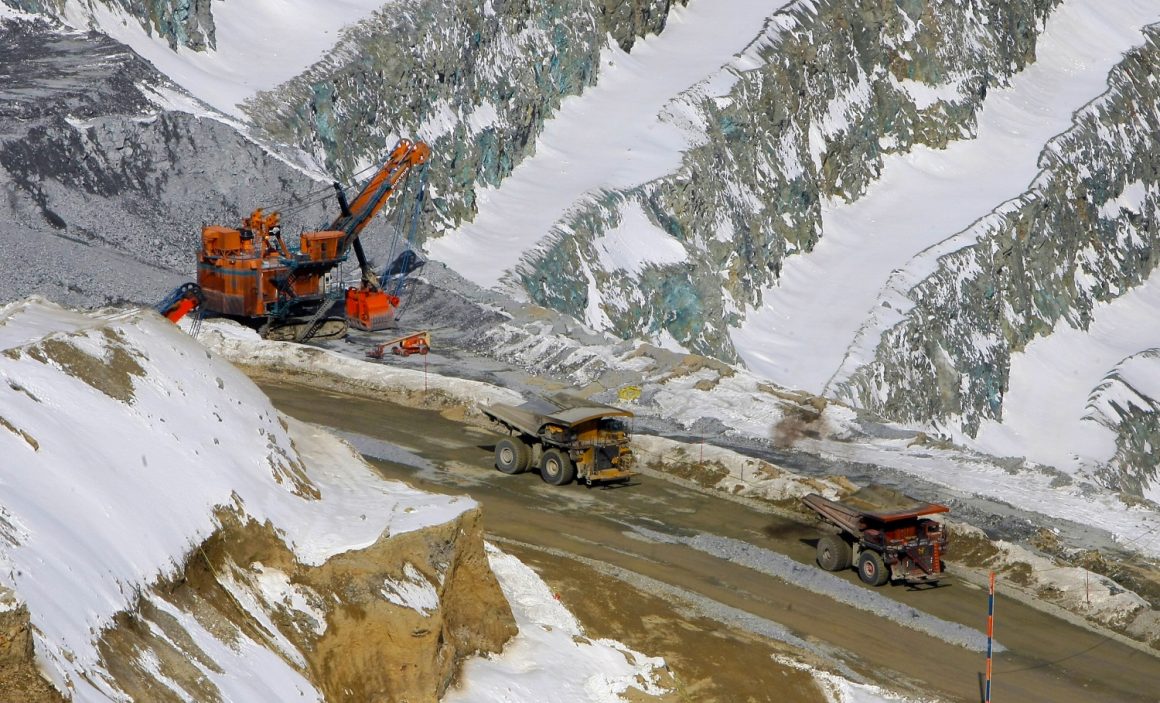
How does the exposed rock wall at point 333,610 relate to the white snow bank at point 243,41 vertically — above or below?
below

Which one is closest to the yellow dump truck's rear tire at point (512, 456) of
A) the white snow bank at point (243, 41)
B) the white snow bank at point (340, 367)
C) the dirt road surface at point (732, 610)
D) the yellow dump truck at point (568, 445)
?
the yellow dump truck at point (568, 445)

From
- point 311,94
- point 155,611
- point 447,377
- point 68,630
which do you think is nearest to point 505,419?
point 447,377

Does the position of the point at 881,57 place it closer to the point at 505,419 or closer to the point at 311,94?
the point at 311,94

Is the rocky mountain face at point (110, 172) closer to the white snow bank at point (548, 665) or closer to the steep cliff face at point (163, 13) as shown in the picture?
the steep cliff face at point (163, 13)

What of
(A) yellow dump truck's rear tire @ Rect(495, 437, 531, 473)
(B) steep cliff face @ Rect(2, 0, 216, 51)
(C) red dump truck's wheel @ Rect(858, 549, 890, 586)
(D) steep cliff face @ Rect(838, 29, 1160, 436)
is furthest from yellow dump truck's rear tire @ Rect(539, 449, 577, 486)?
(D) steep cliff face @ Rect(838, 29, 1160, 436)

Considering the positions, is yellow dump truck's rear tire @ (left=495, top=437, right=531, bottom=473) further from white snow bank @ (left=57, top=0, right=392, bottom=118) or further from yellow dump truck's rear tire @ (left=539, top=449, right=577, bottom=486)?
white snow bank @ (left=57, top=0, right=392, bottom=118)

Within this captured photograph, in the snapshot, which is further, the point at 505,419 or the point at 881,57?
the point at 881,57

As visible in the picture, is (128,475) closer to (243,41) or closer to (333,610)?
(333,610)
